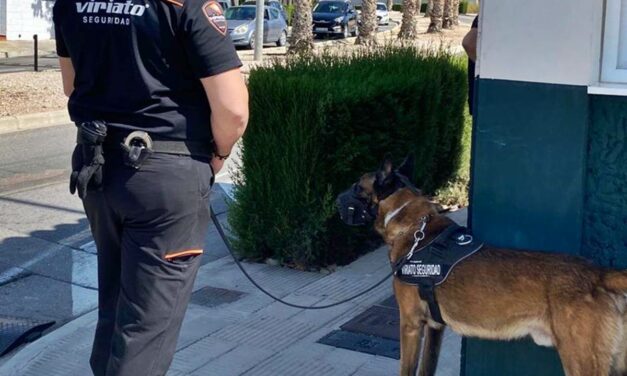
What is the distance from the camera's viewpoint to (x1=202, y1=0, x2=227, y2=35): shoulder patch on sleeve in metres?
3.04

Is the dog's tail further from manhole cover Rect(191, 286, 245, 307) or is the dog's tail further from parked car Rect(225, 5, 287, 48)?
parked car Rect(225, 5, 287, 48)

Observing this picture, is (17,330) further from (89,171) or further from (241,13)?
(241,13)

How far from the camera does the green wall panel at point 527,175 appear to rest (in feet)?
12.4

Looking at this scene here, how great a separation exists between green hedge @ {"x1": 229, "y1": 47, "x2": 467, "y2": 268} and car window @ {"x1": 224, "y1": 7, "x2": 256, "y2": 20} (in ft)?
81.6

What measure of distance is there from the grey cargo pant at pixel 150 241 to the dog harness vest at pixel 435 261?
0.98m

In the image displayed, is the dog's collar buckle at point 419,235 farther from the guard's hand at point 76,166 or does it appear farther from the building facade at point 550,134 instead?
the guard's hand at point 76,166

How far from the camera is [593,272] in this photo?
11.2 feet

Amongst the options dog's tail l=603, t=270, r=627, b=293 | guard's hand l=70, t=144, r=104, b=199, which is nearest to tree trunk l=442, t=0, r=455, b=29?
dog's tail l=603, t=270, r=627, b=293

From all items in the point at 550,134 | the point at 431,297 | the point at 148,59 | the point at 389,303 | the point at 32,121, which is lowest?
the point at 389,303

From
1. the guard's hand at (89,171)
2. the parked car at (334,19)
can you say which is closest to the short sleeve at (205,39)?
the guard's hand at (89,171)

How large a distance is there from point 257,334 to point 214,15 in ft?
9.09

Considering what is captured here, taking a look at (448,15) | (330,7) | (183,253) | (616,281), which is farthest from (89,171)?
(448,15)

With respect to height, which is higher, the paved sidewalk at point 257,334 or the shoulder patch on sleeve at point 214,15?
the shoulder patch on sleeve at point 214,15

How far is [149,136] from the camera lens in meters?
3.15
